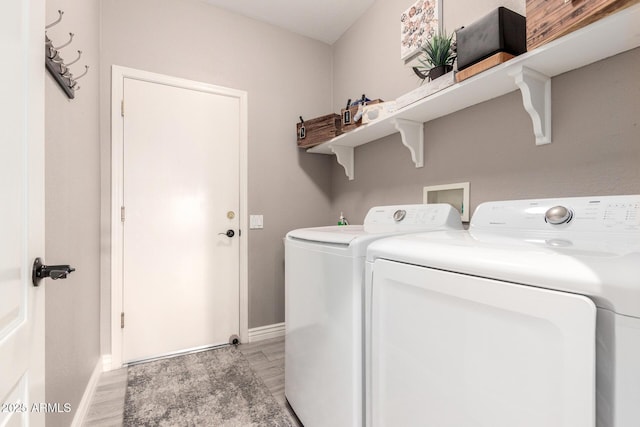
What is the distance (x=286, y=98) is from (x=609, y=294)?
2.60 metres

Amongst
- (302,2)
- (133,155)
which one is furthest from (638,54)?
(133,155)

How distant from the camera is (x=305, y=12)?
240 centimetres

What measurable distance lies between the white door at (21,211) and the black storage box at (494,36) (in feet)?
4.68

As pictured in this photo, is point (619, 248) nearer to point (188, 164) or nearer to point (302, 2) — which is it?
point (188, 164)

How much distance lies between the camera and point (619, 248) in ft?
2.04

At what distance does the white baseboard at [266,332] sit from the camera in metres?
2.46

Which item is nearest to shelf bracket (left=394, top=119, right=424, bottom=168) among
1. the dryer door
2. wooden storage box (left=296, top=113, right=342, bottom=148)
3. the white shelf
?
the white shelf

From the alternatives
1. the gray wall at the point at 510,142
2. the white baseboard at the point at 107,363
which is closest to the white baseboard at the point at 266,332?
the white baseboard at the point at 107,363

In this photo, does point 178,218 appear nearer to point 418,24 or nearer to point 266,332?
point 266,332

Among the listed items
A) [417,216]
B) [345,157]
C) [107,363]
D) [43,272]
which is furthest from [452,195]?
[107,363]

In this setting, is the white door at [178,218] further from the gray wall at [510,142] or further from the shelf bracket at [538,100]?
the shelf bracket at [538,100]

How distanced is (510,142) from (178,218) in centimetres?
218

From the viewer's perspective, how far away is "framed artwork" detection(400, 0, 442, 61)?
1697 millimetres

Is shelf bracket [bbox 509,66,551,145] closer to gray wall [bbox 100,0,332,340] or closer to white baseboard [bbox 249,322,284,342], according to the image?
gray wall [bbox 100,0,332,340]
